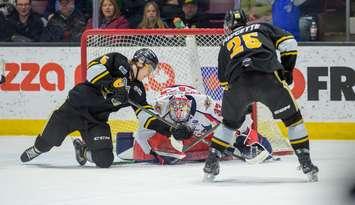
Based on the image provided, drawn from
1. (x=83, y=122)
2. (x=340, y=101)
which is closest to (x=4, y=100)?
(x=83, y=122)

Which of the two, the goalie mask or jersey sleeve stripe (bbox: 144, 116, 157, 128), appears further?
the goalie mask

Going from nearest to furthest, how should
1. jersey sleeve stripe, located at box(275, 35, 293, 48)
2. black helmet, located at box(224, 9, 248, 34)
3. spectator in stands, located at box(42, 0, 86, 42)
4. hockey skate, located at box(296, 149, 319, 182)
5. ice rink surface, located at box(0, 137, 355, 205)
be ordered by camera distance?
1. ice rink surface, located at box(0, 137, 355, 205)
2. hockey skate, located at box(296, 149, 319, 182)
3. jersey sleeve stripe, located at box(275, 35, 293, 48)
4. black helmet, located at box(224, 9, 248, 34)
5. spectator in stands, located at box(42, 0, 86, 42)

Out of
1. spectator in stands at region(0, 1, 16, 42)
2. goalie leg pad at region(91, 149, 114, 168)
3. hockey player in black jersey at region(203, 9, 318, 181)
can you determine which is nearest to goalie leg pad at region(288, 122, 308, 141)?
hockey player in black jersey at region(203, 9, 318, 181)

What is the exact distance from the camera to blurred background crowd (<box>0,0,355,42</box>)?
28.3 ft

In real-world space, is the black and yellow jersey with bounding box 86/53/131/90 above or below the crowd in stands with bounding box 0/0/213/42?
below

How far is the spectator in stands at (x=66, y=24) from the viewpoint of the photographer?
29.1 ft

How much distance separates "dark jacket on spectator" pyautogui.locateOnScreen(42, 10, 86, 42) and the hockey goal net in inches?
51.0

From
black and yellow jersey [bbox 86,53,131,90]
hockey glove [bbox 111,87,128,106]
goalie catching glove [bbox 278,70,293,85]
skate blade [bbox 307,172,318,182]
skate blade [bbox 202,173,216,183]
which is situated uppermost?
goalie catching glove [bbox 278,70,293,85]

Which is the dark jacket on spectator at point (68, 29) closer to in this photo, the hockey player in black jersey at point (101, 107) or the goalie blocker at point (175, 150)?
the goalie blocker at point (175, 150)

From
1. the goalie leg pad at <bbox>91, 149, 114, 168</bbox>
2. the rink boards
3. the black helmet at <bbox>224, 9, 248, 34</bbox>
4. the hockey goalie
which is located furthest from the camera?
the rink boards

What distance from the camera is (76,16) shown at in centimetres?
894

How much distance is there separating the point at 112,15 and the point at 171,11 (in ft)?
1.67

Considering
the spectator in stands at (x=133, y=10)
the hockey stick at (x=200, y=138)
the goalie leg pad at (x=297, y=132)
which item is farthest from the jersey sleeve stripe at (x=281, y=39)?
the spectator in stands at (x=133, y=10)

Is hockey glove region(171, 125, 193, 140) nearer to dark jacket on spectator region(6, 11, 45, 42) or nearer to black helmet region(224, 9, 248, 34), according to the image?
black helmet region(224, 9, 248, 34)
